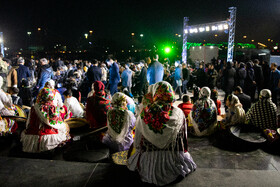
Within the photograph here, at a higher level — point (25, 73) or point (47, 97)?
point (25, 73)

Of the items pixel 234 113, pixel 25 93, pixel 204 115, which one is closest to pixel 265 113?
pixel 234 113

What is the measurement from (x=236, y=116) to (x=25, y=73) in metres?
6.92

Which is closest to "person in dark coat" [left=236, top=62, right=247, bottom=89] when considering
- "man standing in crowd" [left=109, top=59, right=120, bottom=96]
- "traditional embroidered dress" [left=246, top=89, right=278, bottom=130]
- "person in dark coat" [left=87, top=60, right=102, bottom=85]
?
"traditional embroidered dress" [left=246, top=89, right=278, bottom=130]

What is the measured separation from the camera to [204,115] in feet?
15.4

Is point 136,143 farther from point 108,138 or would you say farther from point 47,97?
point 47,97

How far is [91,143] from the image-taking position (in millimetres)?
3936

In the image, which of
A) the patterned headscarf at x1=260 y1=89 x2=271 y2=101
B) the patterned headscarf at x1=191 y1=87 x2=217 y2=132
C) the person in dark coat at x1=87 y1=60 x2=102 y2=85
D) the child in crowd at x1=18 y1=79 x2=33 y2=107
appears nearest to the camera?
the patterned headscarf at x1=260 y1=89 x2=271 y2=101

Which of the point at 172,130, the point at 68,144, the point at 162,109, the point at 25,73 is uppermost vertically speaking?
the point at 25,73

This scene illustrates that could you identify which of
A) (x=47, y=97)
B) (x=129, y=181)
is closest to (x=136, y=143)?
(x=129, y=181)

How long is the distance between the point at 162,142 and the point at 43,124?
2.45 m

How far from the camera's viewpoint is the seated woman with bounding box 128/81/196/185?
93.6 inches

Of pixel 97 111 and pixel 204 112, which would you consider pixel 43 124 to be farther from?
pixel 204 112

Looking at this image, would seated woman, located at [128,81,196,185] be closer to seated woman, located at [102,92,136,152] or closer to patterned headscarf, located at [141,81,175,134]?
patterned headscarf, located at [141,81,175,134]

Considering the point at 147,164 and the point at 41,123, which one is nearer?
the point at 147,164
